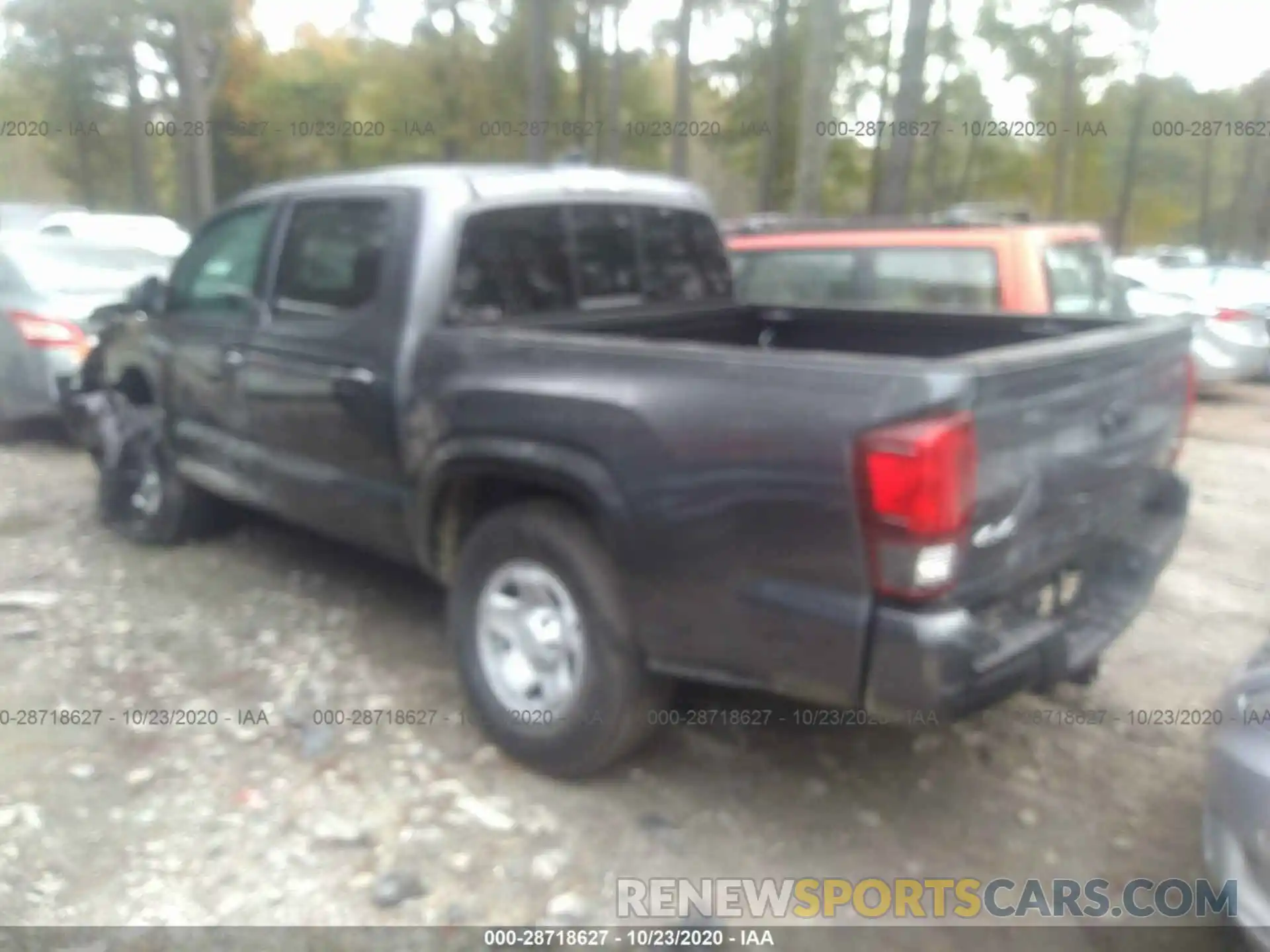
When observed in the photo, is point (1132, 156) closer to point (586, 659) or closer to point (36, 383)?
point (36, 383)

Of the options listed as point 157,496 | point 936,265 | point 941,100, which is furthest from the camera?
point 941,100

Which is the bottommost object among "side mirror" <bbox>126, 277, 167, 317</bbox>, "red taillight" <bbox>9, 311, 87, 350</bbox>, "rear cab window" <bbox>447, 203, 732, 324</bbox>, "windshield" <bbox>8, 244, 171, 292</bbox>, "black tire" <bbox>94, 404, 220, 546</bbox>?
"black tire" <bbox>94, 404, 220, 546</bbox>

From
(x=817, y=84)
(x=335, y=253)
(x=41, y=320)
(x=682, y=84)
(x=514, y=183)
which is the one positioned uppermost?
(x=682, y=84)

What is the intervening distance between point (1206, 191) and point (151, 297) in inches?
1352

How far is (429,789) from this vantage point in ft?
11.7

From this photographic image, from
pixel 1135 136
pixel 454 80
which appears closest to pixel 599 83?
pixel 454 80

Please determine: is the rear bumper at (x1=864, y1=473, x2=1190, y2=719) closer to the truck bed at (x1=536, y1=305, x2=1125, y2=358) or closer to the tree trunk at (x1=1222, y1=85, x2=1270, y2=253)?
the truck bed at (x1=536, y1=305, x2=1125, y2=358)

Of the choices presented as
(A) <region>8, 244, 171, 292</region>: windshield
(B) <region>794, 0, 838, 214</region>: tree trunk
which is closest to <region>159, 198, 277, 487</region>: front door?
(A) <region>8, 244, 171, 292</region>: windshield

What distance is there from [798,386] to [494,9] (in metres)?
27.1

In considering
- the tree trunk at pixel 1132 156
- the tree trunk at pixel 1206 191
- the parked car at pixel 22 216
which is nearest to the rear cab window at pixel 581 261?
the parked car at pixel 22 216

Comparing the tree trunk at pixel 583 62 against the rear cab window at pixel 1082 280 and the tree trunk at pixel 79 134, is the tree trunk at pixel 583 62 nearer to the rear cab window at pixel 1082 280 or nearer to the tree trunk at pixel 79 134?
the tree trunk at pixel 79 134

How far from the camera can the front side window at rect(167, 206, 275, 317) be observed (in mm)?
4816

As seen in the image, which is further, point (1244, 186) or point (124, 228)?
point (1244, 186)

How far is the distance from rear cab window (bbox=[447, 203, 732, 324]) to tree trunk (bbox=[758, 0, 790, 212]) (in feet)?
63.7
